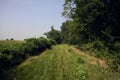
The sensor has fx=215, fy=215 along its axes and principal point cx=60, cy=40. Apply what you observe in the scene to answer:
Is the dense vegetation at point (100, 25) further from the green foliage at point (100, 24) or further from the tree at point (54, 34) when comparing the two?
the tree at point (54, 34)

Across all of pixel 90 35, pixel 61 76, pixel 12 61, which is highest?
pixel 90 35

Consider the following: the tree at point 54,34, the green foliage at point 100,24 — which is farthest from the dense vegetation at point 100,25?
the tree at point 54,34

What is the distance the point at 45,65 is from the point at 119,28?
1119 cm

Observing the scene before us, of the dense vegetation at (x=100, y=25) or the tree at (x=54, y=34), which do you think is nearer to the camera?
the dense vegetation at (x=100, y=25)

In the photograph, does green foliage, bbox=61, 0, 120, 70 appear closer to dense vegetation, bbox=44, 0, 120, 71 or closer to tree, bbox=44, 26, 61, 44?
dense vegetation, bbox=44, 0, 120, 71

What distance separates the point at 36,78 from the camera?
15.4 metres

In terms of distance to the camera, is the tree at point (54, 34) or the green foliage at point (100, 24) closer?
the green foliage at point (100, 24)

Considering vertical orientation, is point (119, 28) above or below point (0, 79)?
above

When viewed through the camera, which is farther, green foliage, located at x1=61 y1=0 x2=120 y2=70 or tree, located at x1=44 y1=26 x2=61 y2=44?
tree, located at x1=44 y1=26 x2=61 y2=44

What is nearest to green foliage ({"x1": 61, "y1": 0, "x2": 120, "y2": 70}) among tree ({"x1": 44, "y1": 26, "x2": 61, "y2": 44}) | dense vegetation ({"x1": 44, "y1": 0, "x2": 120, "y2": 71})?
dense vegetation ({"x1": 44, "y1": 0, "x2": 120, "y2": 71})

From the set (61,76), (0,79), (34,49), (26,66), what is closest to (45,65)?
(26,66)

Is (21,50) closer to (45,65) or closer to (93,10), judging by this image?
(45,65)

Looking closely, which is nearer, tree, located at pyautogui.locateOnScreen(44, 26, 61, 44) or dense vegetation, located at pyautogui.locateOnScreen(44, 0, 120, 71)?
dense vegetation, located at pyautogui.locateOnScreen(44, 0, 120, 71)

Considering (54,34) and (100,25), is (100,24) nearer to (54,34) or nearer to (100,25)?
(100,25)
